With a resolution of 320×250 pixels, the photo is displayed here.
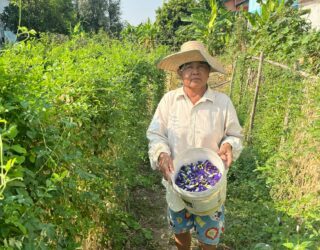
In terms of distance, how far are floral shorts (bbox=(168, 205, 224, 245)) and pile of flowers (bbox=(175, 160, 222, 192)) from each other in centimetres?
38

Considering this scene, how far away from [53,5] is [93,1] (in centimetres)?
552

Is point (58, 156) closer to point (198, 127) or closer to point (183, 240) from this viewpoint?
point (198, 127)

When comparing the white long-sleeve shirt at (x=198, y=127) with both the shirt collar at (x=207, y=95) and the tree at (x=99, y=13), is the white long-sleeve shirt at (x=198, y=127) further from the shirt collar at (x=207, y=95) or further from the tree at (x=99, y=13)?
the tree at (x=99, y=13)

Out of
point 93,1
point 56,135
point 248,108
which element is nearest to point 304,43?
point 248,108

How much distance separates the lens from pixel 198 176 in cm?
278

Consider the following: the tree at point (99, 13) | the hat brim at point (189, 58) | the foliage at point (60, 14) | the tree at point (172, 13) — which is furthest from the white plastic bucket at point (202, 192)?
the tree at point (99, 13)

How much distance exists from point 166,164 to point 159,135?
0.97 feet

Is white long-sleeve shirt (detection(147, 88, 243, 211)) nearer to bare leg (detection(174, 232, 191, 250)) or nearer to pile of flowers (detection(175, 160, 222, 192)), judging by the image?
pile of flowers (detection(175, 160, 222, 192))

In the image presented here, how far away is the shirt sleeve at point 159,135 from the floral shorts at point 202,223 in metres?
0.46

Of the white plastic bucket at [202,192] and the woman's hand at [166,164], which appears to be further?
the woman's hand at [166,164]

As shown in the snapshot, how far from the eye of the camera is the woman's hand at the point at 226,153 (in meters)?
2.86

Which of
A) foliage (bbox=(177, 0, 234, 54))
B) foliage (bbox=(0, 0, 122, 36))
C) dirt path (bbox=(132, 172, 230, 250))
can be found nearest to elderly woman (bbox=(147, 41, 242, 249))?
dirt path (bbox=(132, 172, 230, 250))

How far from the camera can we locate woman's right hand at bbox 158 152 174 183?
284cm

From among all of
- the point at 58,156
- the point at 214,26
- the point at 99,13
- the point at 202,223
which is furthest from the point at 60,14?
the point at 58,156
